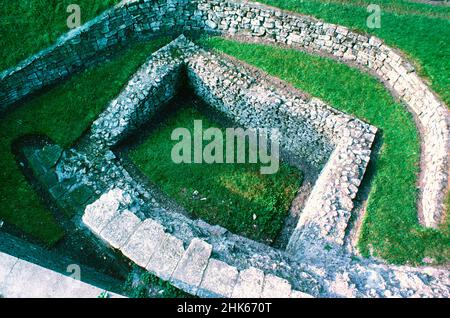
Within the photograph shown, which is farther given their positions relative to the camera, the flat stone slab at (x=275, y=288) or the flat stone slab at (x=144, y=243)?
the flat stone slab at (x=144, y=243)

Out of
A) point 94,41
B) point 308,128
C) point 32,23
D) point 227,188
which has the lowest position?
point 227,188

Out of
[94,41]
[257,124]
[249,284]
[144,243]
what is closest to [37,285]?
[144,243]

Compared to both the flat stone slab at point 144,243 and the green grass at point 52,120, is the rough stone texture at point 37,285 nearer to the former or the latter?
the flat stone slab at point 144,243

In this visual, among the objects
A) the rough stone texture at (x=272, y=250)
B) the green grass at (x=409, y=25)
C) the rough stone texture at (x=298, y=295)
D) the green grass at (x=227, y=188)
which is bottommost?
the green grass at (x=227, y=188)

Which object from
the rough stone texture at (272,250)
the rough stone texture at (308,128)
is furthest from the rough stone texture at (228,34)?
the rough stone texture at (272,250)

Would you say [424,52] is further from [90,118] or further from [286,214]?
[90,118]

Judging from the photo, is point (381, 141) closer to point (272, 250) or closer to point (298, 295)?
point (272, 250)
